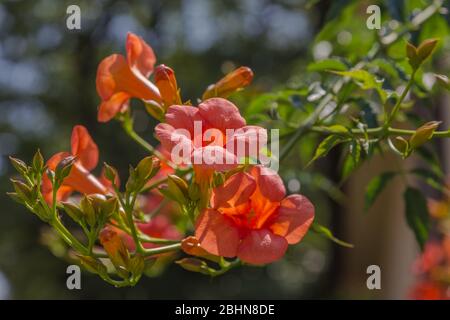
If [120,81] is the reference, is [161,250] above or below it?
below

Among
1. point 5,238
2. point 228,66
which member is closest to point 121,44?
point 5,238

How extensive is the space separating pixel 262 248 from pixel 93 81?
10209 millimetres

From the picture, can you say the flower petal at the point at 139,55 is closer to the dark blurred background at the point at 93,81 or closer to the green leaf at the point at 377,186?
the green leaf at the point at 377,186

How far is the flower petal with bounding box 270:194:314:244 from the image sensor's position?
1.57 metres

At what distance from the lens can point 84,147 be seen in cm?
192

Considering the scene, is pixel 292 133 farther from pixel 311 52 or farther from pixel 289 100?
pixel 311 52

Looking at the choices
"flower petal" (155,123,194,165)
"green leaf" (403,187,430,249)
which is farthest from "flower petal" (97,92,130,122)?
"green leaf" (403,187,430,249)

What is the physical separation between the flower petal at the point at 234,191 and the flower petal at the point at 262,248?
90 mm

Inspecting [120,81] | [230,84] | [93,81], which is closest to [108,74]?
[120,81]

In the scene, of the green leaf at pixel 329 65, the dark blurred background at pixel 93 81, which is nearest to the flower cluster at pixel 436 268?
the green leaf at pixel 329 65

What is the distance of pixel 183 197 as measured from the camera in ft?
5.32

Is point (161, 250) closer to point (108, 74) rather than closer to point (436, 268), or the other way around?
point (108, 74)

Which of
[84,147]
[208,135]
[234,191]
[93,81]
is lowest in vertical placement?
[234,191]

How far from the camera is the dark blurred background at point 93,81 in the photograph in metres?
10.2
